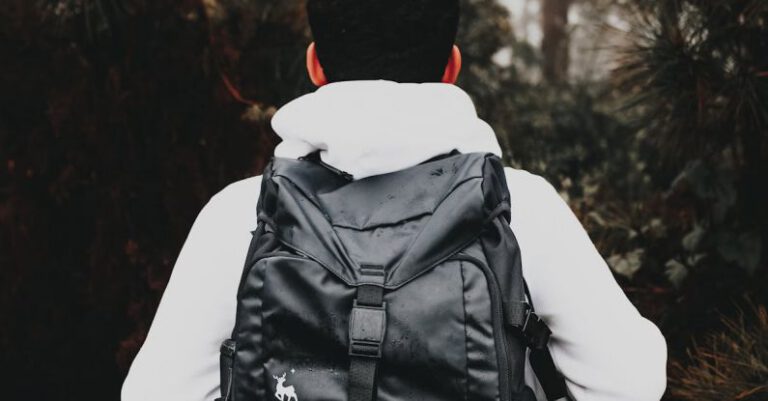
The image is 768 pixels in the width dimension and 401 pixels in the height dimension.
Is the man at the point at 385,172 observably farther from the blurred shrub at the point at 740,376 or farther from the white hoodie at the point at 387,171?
the blurred shrub at the point at 740,376

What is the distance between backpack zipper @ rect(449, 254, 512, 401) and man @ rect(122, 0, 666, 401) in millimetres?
106

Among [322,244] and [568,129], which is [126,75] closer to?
[322,244]

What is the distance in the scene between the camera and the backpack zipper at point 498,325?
1.20 metres

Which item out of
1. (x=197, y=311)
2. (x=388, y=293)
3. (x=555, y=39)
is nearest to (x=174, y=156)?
(x=197, y=311)

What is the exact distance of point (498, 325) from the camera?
1211 millimetres

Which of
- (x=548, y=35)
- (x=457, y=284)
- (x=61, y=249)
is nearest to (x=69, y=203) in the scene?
(x=61, y=249)

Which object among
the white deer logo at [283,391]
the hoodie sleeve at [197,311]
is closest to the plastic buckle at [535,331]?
the white deer logo at [283,391]

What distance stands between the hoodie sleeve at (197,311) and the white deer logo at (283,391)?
0.58 ft

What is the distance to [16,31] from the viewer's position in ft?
9.30

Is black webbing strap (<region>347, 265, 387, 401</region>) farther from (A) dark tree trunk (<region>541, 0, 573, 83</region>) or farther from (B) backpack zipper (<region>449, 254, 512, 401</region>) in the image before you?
(A) dark tree trunk (<region>541, 0, 573, 83</region>)

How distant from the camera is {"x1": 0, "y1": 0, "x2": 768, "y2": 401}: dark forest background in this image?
2803 millimetres

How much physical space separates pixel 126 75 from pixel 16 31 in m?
0.40

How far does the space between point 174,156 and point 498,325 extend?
80.3 inches

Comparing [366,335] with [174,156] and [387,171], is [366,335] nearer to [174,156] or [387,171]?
[387,171]
